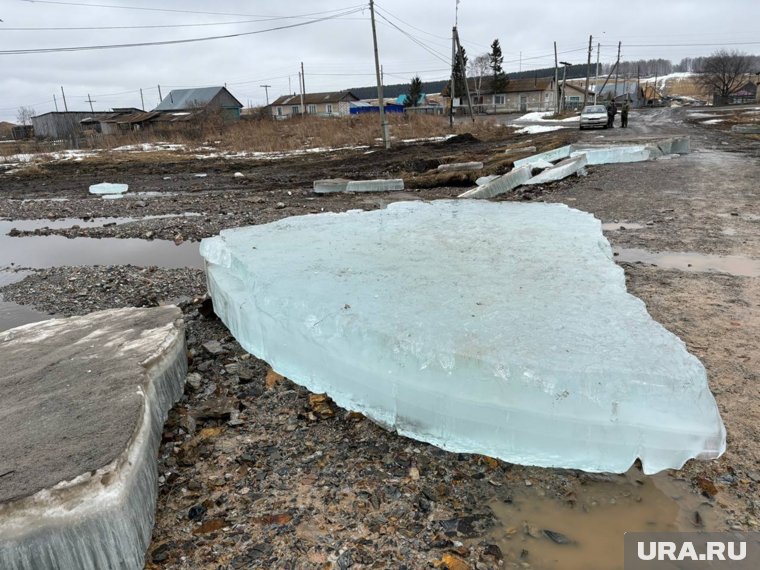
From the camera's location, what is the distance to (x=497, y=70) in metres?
66.9

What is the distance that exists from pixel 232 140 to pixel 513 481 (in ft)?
106

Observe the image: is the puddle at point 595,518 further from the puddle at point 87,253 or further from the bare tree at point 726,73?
the bare tree at point 726,73

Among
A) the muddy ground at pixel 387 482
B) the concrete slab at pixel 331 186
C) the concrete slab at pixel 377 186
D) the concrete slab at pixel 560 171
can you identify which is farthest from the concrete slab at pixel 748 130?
the muddy ground at pixel 387 482

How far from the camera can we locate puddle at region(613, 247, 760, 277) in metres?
4.99

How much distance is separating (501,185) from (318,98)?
65930 mm

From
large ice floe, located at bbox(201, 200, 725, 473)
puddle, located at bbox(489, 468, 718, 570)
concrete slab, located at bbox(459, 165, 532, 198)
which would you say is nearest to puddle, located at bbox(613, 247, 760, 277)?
large ice floe, located at bbox(201, 200, 725, 473)

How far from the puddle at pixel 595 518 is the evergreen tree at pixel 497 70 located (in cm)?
6972

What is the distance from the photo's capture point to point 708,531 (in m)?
2.06

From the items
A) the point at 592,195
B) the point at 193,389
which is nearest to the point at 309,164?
the point at 592,195

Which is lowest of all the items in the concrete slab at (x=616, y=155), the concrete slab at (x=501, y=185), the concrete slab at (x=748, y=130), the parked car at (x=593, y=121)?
the concrete slab at (x=501, y=185)

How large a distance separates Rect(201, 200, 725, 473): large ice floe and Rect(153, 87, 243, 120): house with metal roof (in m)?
56.3

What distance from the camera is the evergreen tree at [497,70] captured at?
65.0 metres

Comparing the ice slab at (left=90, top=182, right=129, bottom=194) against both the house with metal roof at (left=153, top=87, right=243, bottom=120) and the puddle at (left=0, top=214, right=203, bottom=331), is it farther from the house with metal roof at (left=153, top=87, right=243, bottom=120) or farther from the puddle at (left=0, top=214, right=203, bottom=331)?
the house with metal roof at (left=153, top=87, right=243, bottom=120)

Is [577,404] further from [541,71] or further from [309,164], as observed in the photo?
[541,71]
